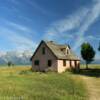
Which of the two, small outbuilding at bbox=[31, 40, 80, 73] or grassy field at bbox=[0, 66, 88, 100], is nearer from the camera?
grassy field at bbox=[0, 66, 88, 100]

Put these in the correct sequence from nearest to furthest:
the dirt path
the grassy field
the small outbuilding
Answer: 1. the grassy field
2. the dirt path
3. the small outbuilding

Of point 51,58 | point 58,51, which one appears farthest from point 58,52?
point 51,58

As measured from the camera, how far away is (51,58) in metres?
54.2

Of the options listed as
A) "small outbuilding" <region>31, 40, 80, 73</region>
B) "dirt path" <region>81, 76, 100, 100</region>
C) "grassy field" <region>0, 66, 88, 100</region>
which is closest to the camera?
"grassy field" <region>0, 66, 88, 100</region>

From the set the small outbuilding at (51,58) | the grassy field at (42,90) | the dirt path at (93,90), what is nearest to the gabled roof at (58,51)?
the small outbuilding at (51,58)

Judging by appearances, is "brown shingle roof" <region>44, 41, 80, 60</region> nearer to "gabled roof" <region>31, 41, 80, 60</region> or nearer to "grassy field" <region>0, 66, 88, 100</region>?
"gabled roof" <region>31, 41, 80, 60</region>

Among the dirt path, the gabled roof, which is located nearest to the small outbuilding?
the gabled roof

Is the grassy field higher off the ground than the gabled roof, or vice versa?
the gabled roof

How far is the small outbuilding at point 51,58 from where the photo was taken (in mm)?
53719

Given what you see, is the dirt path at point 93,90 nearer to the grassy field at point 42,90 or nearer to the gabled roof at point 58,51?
the grassy field at point 42,90

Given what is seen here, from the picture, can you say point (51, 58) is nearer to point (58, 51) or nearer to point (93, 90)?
point (58, 51)

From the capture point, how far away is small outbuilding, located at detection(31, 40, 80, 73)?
53719 mm

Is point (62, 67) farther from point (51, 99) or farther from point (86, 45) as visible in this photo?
point (51, 99)

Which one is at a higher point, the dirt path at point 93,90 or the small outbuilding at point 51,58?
the small outbuilding at point 51,58
